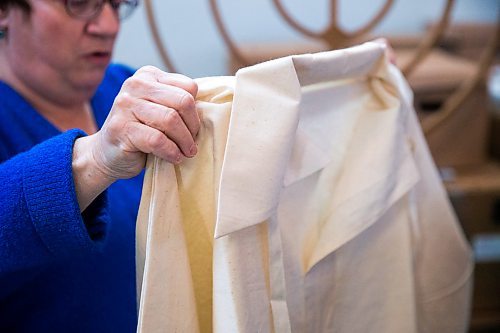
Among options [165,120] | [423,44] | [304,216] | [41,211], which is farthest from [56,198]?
[423,44]

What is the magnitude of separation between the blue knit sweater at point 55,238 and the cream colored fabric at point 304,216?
62 millimetres

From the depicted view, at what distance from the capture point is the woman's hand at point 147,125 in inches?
16.8

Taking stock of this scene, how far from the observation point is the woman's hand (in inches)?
16.8

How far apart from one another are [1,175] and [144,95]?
0.51 ft

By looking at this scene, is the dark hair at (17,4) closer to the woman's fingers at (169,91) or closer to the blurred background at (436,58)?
the woman's fingers at (169,91)

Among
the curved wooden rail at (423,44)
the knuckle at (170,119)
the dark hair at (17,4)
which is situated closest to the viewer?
the knuckle at (170,119)

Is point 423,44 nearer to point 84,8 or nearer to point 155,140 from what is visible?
point 84,8

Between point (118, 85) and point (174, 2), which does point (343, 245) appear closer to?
point (118, 85)

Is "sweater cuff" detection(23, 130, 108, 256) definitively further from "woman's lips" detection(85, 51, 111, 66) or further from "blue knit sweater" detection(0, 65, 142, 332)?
"woman's lips" detection(85, 51, 111, 66)

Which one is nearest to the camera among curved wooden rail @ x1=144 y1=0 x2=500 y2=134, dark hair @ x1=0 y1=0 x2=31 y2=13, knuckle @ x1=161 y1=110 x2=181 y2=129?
knuckle @ x1=161 y1=110 x2=181 y2=129

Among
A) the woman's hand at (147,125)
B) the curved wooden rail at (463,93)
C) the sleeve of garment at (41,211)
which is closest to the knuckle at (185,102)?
the woman's hand at (147,125)

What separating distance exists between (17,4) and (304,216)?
14.5 inches

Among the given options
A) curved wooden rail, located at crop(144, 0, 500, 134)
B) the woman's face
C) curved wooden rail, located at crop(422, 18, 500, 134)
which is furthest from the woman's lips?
curved wooden rail, located at crop(422, 18, 500, 134)

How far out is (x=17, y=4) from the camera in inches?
24.5
